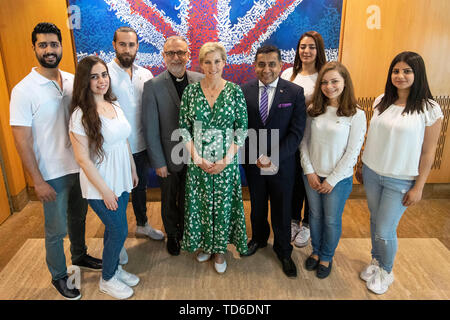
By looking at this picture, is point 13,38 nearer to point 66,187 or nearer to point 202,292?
point 66,187

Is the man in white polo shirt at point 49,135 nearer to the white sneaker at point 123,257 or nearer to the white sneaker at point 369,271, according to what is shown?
the white sneaker at point 123,257

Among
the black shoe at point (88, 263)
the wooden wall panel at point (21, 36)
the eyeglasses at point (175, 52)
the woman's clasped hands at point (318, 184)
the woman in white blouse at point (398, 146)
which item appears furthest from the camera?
the wooden wall panel at point (21, 36)

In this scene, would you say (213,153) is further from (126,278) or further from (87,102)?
(126,278)

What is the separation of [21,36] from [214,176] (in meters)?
2.54

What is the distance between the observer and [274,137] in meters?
2.46

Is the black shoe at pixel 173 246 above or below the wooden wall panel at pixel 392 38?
below

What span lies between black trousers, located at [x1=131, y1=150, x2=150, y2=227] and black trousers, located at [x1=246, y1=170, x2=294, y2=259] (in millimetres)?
909

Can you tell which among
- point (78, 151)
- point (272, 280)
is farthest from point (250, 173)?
point (78, 151)

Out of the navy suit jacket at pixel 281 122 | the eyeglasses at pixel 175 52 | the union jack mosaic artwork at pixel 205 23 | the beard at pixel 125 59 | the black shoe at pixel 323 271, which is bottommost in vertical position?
the black shoe at pixel 323 271

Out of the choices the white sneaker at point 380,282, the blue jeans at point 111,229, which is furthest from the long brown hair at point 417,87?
the blue jeans at point 111,229

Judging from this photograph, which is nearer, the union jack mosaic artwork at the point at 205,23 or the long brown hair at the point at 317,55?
the long brown hair at the point at 317,55

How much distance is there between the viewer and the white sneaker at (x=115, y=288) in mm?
2402

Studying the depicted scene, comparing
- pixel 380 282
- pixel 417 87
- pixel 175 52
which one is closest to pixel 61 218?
pixel 175 52

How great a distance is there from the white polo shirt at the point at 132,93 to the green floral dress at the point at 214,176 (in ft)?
1.54
